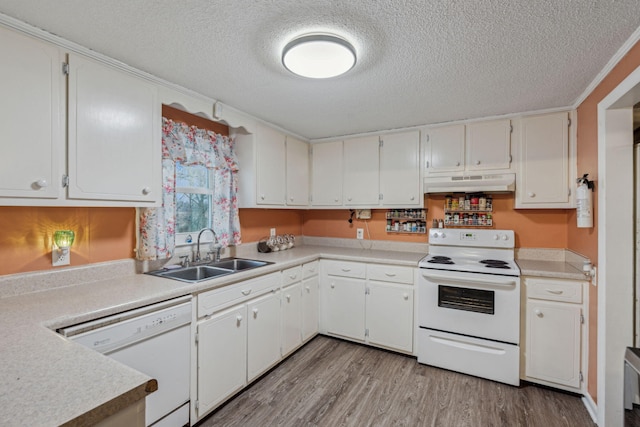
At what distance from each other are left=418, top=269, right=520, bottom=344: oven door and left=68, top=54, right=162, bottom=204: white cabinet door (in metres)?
2.30

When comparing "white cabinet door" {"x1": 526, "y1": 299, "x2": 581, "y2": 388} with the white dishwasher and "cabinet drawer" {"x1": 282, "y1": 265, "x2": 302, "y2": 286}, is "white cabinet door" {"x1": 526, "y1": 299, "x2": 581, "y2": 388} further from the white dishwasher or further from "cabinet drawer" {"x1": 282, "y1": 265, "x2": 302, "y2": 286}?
the white dishwasher

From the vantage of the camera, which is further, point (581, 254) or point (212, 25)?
point (581, 254)

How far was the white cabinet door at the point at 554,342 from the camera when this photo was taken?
2.22m

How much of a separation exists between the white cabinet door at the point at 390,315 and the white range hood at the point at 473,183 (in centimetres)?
100

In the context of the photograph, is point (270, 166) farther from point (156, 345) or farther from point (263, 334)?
point (156, 345)

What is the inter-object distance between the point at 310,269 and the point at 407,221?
1215mm

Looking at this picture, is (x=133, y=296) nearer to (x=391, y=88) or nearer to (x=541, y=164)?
(x=391, y=88)

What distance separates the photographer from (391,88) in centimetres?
217

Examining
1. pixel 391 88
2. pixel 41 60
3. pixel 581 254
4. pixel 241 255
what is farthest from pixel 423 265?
pixel 41 60

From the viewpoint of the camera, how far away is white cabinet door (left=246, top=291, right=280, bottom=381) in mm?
2307

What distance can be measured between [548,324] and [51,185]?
3.33m

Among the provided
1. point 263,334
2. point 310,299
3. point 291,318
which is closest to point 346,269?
point 310,299

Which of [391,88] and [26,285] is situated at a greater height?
[391,88]

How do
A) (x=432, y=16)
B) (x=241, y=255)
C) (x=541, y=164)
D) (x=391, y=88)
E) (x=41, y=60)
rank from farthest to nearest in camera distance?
(x=241, y=255)
(x=541, y=164)
(x=391, y=88)
(x=41, y=60)
(x=432, y=16)
